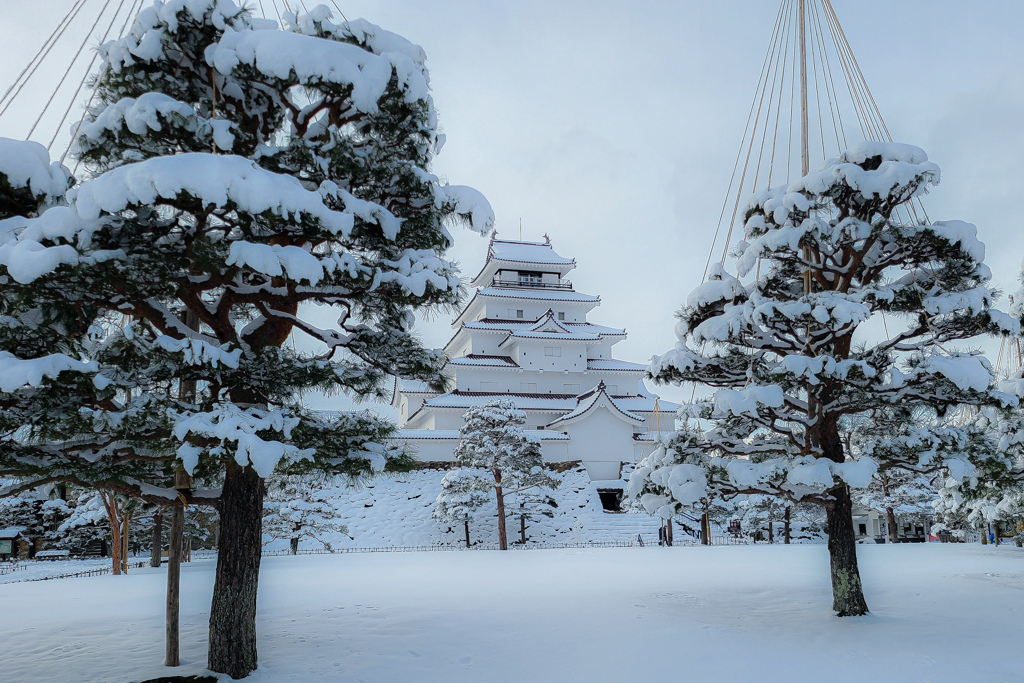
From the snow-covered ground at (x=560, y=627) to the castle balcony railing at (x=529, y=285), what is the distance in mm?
30167

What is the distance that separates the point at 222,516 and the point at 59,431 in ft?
5.73

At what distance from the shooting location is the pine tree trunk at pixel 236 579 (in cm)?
A: 684

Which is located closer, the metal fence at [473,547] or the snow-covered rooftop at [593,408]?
the metal fence at [473,547]

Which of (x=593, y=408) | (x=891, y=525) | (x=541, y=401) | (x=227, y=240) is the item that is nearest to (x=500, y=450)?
(x=593, y=408)

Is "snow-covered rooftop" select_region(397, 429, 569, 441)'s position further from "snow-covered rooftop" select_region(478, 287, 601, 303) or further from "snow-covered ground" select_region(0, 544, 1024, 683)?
"snow-covered ground" select_region(0, 544, 1024, 683)

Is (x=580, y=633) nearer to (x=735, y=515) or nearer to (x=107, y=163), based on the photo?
(x=107, y=163)

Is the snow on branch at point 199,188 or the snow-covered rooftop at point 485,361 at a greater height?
the snow-covered rooftop at point 485,361

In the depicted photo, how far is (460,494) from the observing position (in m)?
28.8

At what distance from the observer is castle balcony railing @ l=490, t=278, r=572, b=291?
150 feet

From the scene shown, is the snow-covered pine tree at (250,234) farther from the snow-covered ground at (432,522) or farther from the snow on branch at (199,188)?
the snow-covered ground at (432,522)

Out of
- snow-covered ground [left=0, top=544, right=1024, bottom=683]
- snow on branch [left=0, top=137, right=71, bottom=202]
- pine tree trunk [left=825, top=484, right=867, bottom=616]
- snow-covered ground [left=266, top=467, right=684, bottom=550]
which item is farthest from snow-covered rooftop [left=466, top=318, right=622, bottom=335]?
snow on branch [left=0, top=137, right=71, bottom=202]

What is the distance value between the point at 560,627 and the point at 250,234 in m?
6.61

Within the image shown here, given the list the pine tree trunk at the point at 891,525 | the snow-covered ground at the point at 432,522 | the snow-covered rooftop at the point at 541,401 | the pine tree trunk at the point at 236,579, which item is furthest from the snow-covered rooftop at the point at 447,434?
the pine tree trunk at the point at 236,579

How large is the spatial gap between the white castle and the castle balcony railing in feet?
0.23
